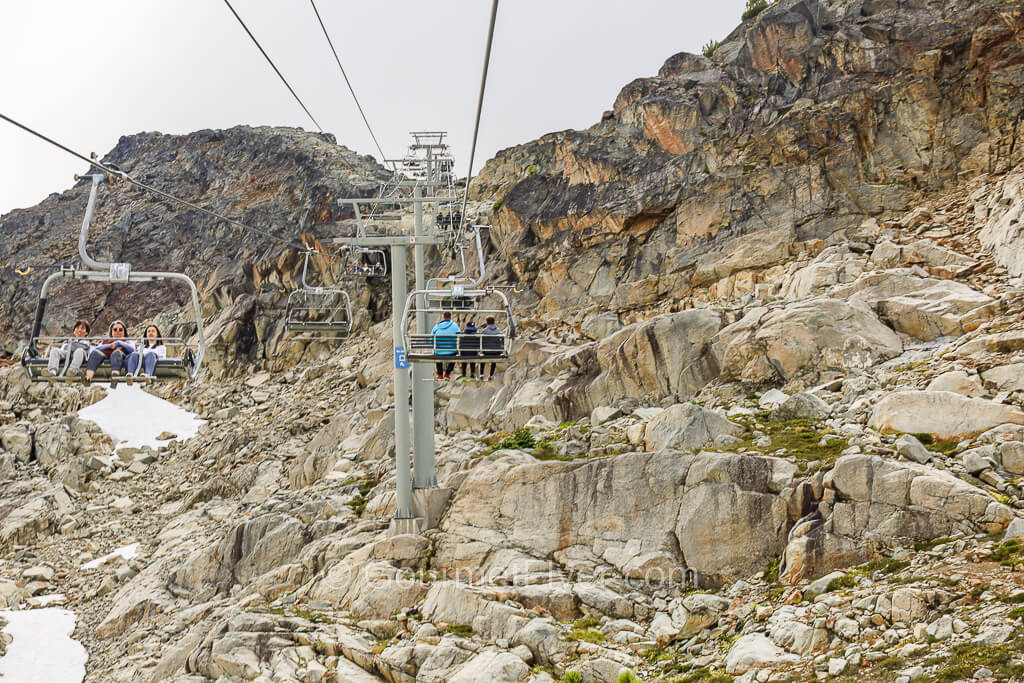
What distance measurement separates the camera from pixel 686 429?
50.9ft

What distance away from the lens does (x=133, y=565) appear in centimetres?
2423

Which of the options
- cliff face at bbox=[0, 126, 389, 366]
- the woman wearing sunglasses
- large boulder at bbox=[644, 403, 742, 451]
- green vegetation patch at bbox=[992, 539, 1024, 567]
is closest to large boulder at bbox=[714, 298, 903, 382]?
large boulder at bbox=[644, 403, 742, 451]

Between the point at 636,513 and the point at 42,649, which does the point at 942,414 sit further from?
the point at 42,649

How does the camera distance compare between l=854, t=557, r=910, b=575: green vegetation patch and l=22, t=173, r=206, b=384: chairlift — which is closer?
l=854, t=557, r=910, b=575: green vegetation patch

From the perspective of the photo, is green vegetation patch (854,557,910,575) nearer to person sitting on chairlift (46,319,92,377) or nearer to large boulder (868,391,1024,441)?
large boulder (868,391,1024,441)

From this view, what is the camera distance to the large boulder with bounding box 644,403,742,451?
50.3ft

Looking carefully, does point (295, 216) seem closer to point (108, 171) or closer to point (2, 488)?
point (2, 488)

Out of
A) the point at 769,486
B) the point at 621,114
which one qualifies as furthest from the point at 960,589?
the point at 621,114

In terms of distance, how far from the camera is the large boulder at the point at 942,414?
41.1ft

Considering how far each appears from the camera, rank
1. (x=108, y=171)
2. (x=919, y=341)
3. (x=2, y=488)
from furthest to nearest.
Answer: (x=2, y=488)
(x=919, y=341)
(x=108, y=171)

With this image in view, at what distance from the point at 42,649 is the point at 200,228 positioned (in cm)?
4937

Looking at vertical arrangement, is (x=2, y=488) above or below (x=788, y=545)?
below

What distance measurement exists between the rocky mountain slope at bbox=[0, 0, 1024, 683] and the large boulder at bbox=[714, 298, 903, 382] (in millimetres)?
96

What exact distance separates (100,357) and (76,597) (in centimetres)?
1719
